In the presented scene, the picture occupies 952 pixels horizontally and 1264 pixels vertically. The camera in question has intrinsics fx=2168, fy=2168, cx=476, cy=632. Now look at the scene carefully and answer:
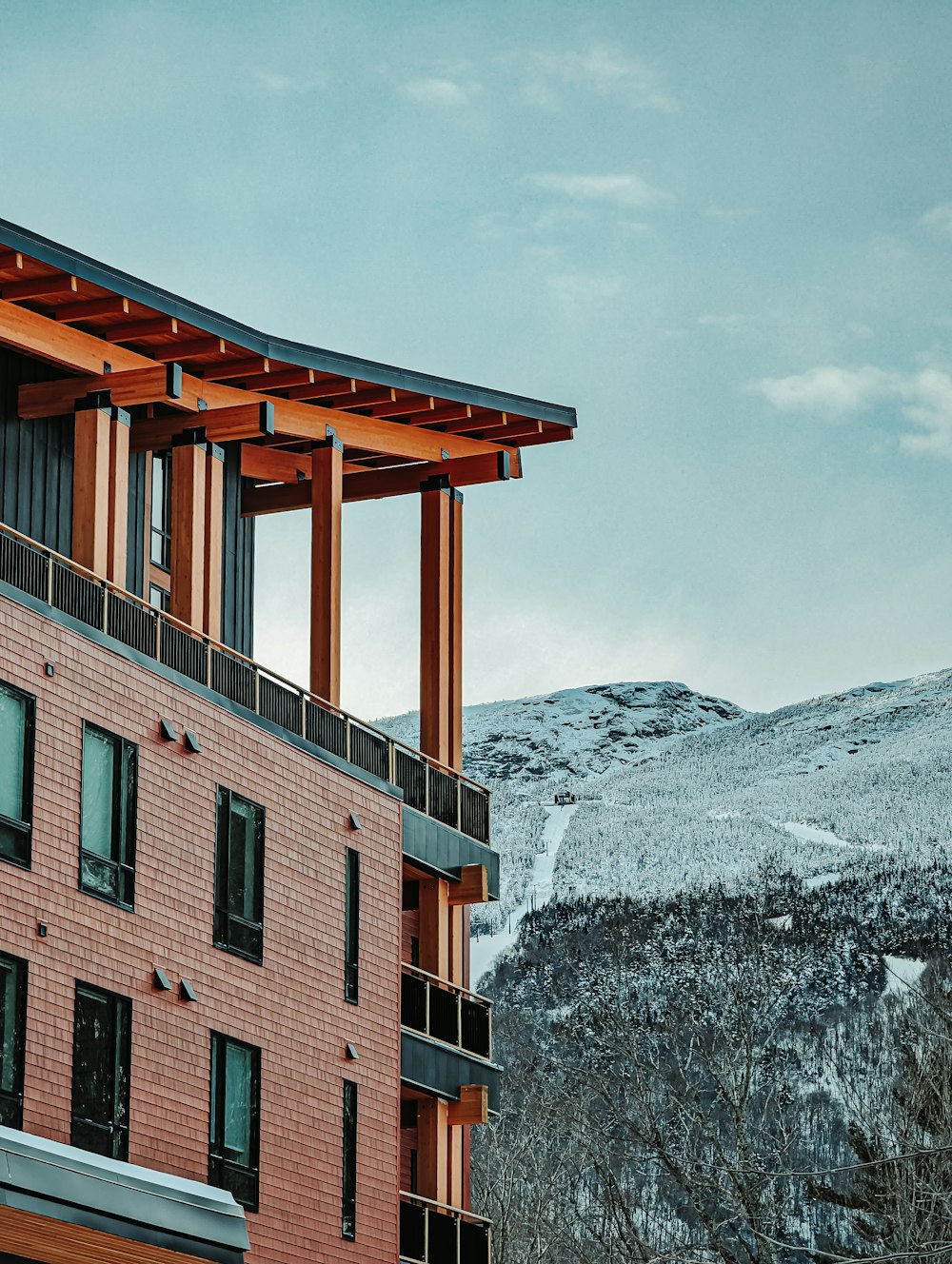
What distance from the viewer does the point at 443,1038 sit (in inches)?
1288

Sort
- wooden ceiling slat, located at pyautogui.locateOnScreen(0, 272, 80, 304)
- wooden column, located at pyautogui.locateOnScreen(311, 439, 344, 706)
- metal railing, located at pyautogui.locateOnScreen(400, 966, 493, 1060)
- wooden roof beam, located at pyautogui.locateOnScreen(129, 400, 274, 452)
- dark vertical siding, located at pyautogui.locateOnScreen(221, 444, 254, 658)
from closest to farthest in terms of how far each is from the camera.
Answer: wooden ceiling slat, located at pyautogui.locateOnScreen(0, 272, 80, 304)
metal railing, located at pyautogui.locateOnScreen(400, 966, 493, 1060)
wooden roof beam, located at pyautogui.locateOnScreen(129, 400, 274, 452)
wooden column, located at pyautogui.locateOnScreen(311, 439, 344, 706)
dark vertical siding, located at pyautogui.locateOnScreen(221, 444, 254, 658)

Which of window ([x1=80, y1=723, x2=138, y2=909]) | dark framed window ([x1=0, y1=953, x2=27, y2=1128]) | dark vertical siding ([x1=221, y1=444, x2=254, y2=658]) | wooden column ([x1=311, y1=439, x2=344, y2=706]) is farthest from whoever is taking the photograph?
dark vertical siding ([x1=221, y1=444, x2=254, y2=658])

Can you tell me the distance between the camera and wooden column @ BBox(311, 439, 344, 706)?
1315 inches

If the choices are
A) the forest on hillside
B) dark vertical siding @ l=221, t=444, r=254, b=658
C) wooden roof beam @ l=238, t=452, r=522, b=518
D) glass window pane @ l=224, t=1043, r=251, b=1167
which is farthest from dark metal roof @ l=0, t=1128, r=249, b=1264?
wooden roof beam @ l=238, t=452, r=522, b=518

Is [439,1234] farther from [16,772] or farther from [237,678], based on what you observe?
[16,772]

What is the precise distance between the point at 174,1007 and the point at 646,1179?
250 ft

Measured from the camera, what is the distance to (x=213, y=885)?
27172 mm

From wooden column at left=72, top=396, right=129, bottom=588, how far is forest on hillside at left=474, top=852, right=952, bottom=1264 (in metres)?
13.6

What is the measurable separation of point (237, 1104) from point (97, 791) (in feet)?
15.0

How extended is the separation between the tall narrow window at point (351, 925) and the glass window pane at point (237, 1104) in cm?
284

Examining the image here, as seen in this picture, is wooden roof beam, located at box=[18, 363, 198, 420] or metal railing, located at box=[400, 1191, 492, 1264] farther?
metal railing, located at box=[400, 1191, 492, 1264]

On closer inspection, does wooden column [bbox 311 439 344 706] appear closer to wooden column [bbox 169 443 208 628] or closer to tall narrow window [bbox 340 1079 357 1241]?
wooden column [bbox 169 443 208 628]

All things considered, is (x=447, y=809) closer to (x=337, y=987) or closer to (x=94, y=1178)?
(x=337, y=987)

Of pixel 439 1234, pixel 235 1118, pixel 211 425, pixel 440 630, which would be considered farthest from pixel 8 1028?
pixel 440 630
